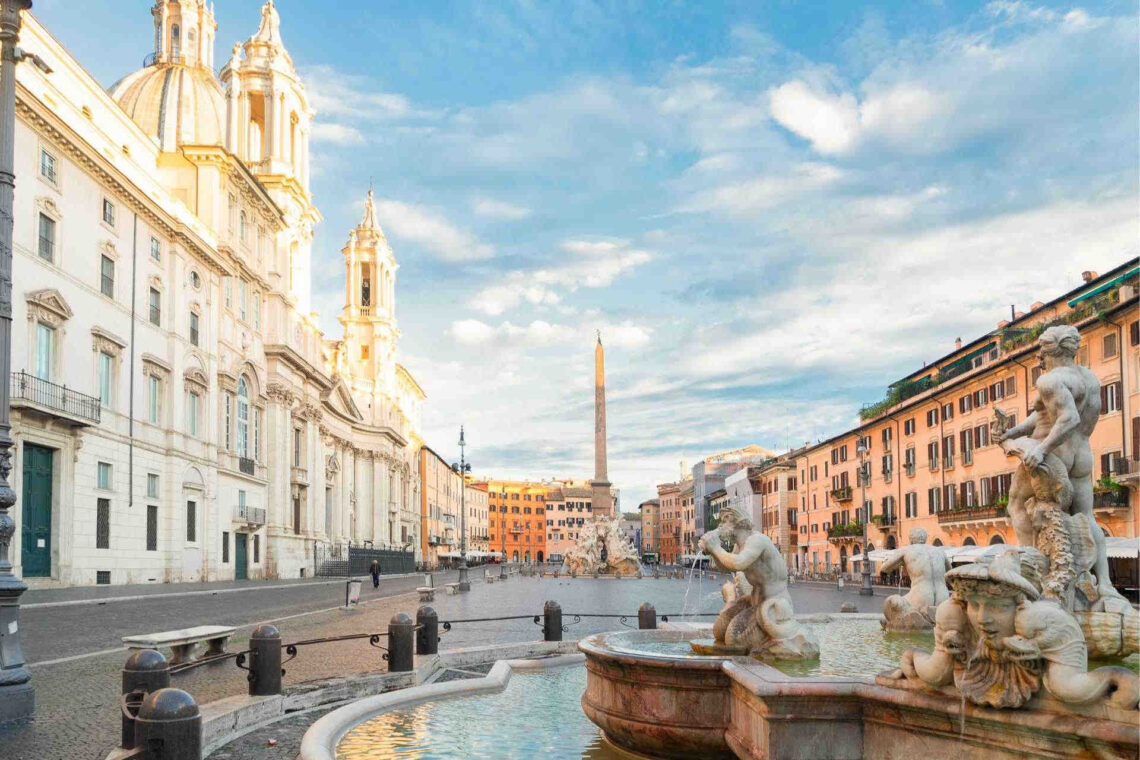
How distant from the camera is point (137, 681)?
699 centimetres

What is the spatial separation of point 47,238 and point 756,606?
94.1 feet

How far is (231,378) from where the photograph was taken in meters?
46.3

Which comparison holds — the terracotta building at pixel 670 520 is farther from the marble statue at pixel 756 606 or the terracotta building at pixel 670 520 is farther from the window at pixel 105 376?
the marble statue at pixel 756 606

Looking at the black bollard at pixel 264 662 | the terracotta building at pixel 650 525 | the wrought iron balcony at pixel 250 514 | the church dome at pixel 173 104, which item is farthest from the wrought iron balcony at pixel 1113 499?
Answer: the terracotta building at pixel 650 525

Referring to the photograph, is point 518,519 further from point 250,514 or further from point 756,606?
point 756,606

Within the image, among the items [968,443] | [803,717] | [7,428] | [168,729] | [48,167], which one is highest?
[48,167]

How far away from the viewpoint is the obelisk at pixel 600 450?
6844cm

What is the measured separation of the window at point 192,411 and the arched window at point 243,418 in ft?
18.7

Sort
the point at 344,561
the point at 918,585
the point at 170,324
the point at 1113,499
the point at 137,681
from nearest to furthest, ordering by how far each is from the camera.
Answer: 1. the point at 137,681
2. the point at 918,585
3. the point at 1113,499
4. the point at 170,324
5. the point at 344,561

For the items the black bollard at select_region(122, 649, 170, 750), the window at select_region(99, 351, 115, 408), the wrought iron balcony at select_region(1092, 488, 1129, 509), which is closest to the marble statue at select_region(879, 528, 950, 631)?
the black bollard at select_region(122, 649, 170, 750)

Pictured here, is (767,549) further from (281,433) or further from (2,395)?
(281,433)

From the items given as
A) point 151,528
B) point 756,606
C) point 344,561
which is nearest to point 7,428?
point 756,606

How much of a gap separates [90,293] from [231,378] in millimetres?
14137

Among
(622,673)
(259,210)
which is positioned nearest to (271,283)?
(259,210)
